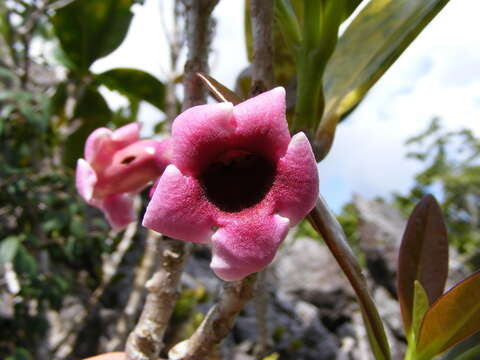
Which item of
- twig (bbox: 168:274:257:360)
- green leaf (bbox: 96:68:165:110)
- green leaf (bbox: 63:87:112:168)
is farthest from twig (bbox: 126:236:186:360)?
green leaf (bbox: 63:87:112:168)

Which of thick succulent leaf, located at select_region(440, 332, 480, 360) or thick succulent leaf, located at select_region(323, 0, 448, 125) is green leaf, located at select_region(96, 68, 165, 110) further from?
thick succulent leaf, located at select_region(440, 332, 480, 360)

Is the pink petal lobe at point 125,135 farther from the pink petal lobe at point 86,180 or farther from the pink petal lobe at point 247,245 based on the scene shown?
the pink petal lobe at point 247,245

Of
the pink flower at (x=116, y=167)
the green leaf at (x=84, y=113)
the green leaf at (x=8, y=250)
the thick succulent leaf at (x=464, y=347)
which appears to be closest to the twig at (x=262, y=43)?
the pink flower at (x=116, y=167)

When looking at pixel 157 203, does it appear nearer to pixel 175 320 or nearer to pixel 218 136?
pixel 218 136

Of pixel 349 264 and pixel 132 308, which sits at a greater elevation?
pixel 349 264

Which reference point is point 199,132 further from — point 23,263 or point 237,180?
point 23,263

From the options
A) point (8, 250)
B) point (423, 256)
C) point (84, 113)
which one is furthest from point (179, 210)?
point (84, 113)
